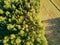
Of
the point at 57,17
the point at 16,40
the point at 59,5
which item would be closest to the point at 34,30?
the point at 16,40

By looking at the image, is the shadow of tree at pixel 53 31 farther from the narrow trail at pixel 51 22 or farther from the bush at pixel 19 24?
the bush at pixel 19 24

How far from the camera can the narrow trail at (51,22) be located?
9.08 metres

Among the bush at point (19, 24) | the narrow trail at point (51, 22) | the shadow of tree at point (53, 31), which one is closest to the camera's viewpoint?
the bush at point (19, 24)

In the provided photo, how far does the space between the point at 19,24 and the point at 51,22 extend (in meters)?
4.19

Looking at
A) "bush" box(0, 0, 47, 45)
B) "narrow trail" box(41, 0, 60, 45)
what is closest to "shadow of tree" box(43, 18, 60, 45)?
"narrow trail" box(41, 0, 60, 45)

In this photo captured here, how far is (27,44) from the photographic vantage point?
5914 millimetres

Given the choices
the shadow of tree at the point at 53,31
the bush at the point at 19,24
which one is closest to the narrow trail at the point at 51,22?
the shadow of tree at the point at 53,31

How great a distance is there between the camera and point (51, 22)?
10141 mm

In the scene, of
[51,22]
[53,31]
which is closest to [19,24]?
[53,31]

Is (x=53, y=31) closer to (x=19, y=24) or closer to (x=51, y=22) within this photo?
(x=51, y=22)

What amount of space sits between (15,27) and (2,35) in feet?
1.61

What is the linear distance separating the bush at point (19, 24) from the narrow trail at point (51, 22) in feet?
8.59

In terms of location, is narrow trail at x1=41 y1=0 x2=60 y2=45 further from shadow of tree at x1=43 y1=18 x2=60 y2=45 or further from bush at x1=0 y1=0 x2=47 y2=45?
bush at x1=0 y1=0 x2=47 y2=45

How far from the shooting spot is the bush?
5.96 m
